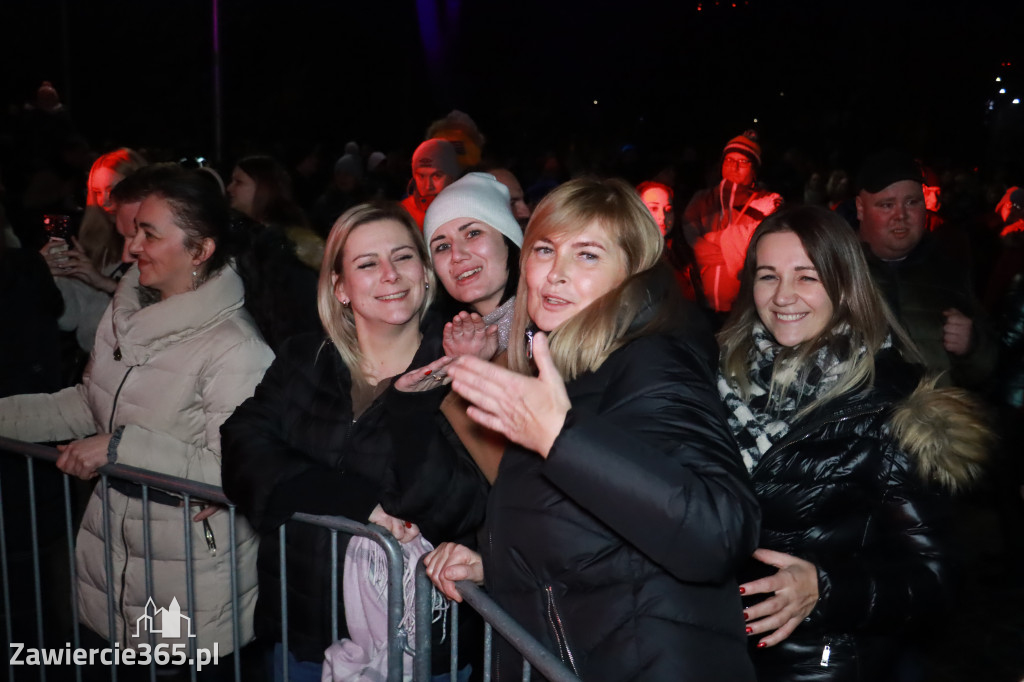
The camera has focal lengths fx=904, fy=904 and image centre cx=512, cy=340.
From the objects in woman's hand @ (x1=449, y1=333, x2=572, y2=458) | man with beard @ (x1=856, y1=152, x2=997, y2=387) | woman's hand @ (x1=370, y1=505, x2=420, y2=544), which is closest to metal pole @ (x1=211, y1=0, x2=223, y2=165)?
man with beard @ (x1=856, y1=152, x2=997, y2=387)

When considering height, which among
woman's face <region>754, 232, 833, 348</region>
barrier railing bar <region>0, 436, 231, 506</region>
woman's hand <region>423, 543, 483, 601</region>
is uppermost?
woman's face <region>754, 232, 833, 348</region>

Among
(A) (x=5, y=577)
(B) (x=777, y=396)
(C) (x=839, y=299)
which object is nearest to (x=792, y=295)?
(C) (x=839, y=299)

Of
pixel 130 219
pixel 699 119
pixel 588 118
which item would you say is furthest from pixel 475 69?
pixel 130 219

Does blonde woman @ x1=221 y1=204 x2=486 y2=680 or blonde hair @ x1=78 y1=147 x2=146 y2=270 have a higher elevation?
blonde hair @ x1=78 y1=147 x2=146 y2=270

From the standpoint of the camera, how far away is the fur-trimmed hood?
7.80 feet

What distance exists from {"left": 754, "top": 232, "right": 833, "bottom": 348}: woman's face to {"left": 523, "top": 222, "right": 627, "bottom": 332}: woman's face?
0.81 m

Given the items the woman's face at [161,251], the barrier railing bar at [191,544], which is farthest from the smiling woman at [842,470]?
the woman's face at [161,251]

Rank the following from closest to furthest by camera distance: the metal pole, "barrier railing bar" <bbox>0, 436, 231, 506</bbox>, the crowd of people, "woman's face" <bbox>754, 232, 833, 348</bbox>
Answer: the crowd of people, "woman's face" <bbox>754, 232, 833, 348</bbox>, "barrier railing bar" <bbox>0, 436, 231, 506</bbox>, the metal pole

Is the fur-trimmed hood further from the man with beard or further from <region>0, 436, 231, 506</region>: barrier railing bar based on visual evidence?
<region>0, 436, 231, 506</region>: barrier railing bar

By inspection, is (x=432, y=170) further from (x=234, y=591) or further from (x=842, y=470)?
(x=842, y=470)

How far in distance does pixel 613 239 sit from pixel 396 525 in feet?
3.81

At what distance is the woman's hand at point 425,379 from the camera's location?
8.73ft

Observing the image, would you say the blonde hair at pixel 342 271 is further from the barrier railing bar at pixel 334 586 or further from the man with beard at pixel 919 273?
the man with beard at pixel 919 273

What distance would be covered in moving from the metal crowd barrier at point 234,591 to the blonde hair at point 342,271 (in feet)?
2.07
